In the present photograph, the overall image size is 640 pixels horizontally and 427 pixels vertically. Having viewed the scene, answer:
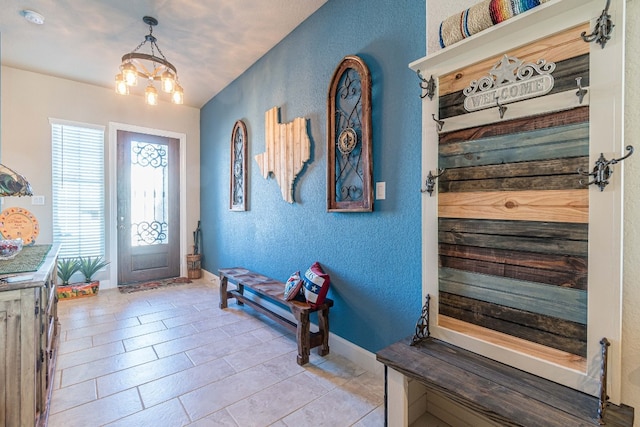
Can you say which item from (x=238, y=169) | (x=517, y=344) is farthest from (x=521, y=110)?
(x=238, y=169)

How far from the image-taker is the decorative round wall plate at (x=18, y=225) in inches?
92.5

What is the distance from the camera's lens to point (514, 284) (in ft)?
4.49

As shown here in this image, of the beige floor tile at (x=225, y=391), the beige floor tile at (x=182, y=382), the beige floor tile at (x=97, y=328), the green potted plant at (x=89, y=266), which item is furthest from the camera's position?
the green potted plant at (x=89, y=266)

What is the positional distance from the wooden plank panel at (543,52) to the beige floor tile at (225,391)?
7.30 ft

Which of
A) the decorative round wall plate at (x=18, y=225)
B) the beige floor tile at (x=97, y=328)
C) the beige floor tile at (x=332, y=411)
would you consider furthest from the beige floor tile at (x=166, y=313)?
the beige floor tile at (x=332, y=411)

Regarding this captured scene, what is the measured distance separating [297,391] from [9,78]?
509 centimetres

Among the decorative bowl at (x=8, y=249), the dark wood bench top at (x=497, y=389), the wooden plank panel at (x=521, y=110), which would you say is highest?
the wooden plank panel at (x=521, y=110)

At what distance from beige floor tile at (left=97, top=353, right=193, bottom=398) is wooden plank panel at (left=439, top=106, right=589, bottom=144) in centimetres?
244

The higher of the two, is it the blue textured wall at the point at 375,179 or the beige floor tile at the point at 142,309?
the blue textured wall at the point at 375,179

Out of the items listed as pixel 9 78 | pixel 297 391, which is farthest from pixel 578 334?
pixel 9 78

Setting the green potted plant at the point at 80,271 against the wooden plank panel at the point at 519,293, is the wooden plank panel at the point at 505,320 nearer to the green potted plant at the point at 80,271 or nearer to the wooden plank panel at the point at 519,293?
the wooden plank panel at the point at 519,293

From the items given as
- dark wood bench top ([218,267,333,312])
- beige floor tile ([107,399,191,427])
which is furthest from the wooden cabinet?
dark wood bench top ([218,267,333,312])

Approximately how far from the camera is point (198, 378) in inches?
81.1

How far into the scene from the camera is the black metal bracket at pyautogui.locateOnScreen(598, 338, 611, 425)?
1.01m
